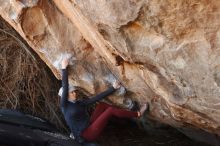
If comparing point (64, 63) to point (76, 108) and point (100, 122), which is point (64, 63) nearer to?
point (76, 108)

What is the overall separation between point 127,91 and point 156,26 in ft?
4.39

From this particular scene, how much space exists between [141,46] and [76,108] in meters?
1.26

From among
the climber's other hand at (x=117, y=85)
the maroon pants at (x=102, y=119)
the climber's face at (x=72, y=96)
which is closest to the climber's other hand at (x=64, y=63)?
the climber's face at (x=72, y=96)

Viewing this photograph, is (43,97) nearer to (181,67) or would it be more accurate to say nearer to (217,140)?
(217,140)

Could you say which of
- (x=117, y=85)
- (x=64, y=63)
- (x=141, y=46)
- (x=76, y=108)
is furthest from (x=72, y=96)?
(x=141, y=46)

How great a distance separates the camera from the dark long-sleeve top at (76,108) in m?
4.89

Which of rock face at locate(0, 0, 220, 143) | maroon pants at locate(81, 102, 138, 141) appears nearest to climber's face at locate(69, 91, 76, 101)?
rock face at locate(0, 0, 220, 143)

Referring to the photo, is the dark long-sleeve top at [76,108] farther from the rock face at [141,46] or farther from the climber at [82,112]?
the rock face at [141,46]

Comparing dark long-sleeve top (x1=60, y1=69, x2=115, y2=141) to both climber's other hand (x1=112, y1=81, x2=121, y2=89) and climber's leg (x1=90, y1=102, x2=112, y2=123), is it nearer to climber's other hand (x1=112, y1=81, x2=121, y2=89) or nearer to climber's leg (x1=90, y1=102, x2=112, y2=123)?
climber's other hand (x1=112, y1=81, x2=121, y2=89)

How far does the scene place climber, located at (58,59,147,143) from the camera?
4929 millimetres

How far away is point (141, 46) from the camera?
3.98 meters

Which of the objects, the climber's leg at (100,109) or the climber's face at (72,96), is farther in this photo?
the climber's leg at (100,109)

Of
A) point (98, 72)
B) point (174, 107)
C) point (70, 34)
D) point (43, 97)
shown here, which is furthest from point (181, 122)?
point (43, 97)

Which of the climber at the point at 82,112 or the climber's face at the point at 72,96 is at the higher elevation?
the climber's face at the point at 72,96
